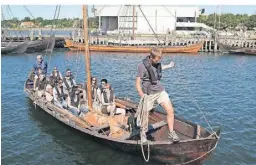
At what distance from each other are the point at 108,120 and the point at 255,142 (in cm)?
657

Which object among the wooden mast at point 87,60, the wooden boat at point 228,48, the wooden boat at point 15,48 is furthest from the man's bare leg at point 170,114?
the wooden boat at point 15,48

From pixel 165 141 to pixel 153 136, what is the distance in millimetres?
1827

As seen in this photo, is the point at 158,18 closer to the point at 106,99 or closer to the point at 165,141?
the point at 106,99

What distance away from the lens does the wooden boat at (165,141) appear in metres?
10.4

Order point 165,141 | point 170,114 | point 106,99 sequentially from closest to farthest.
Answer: point 170,114 → point 165,141 → point 106,99

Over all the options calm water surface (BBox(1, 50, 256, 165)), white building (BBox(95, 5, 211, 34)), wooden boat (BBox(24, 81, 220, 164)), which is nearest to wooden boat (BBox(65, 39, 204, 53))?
calm water surface (BBox(1, 50, 256, 165))

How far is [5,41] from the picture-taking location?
184ft

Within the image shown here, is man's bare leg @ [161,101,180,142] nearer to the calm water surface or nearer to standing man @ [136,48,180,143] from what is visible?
standing man @ [136,48,180,143]

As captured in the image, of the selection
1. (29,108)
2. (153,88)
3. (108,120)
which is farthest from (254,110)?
(29,108)

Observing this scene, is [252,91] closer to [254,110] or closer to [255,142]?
[254,110]

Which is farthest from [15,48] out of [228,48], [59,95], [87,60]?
[87,60]

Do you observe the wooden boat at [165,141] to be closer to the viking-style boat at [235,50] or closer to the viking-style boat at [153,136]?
the viking-style boat at [153,136]

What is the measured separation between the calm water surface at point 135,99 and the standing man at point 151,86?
253 centimetres

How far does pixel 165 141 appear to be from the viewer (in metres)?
10.5
